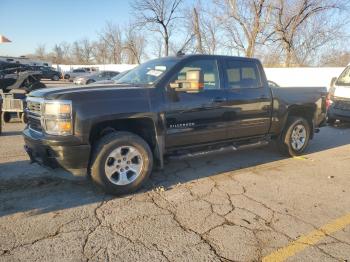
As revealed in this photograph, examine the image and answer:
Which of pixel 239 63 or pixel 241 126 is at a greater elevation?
pixel 239 63

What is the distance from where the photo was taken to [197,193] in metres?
4.65

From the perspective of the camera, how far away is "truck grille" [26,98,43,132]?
14.1 ft

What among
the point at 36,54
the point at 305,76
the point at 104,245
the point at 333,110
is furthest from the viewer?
the point at 36,54

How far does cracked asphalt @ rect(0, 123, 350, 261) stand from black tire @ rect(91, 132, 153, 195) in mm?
159

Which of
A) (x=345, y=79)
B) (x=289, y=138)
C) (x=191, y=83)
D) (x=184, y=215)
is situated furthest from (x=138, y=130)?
(x=345, y=79)

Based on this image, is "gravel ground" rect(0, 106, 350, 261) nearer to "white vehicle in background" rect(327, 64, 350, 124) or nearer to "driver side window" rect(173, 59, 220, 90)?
"driver side window" rect(173, 59, 220, 90)

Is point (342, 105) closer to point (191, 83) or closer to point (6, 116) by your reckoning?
point (191, 83)

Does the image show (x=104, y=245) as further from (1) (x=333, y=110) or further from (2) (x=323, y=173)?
(1) (x=333, y=110)

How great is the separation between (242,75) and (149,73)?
5.46ft

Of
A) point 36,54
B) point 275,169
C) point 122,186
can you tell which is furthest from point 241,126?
point 36,54

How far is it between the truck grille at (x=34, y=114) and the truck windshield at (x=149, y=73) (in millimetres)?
1382

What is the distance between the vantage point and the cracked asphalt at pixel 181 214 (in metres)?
3.21

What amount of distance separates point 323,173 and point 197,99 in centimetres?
268

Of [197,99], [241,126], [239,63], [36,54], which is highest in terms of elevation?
[36,54]
